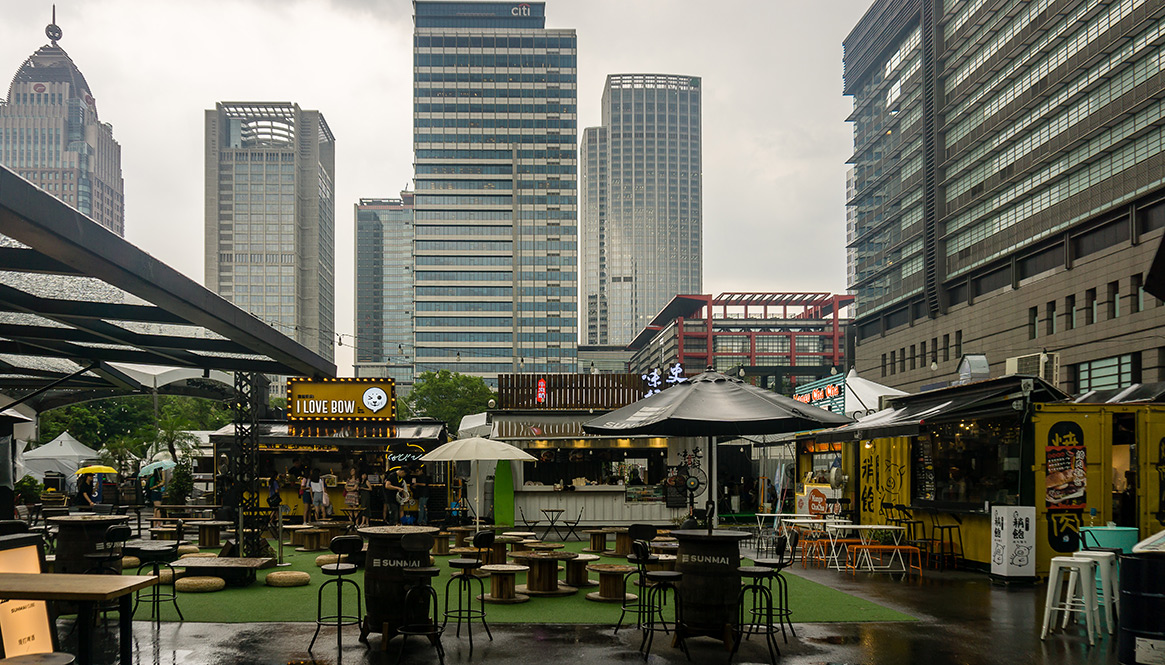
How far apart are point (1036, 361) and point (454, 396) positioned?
5984cm

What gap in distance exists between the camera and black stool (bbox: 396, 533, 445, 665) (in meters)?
8.83

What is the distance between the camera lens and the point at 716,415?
31.4 ft

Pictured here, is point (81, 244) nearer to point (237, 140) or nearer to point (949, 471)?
point (949, 471)

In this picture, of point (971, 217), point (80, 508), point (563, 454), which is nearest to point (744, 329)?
point (971, 217)

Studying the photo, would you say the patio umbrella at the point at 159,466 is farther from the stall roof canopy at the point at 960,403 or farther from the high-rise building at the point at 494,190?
the high-rise building at the point at 494,190

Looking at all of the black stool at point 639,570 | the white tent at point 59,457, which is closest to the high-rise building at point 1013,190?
the black stool at point 639,570

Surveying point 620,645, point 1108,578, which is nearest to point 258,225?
point 620,645

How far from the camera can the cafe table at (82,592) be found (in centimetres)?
528

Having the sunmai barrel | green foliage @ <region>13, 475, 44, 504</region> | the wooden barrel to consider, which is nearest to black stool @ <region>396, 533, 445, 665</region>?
the sunmai barrel

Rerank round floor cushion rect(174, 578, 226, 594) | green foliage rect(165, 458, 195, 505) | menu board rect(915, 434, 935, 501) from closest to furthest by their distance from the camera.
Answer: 1. round floor cushion rect(174, 578, 226, 594)
2. menu board rect(915, 434, 935, 501)
3. green foliage rect(165, 458, 195, 505)

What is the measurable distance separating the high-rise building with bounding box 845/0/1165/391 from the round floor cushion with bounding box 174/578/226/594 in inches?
768

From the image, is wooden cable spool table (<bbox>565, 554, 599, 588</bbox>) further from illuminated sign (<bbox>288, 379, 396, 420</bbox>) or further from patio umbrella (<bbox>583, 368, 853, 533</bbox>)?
illuminated sign (<bbox>288, 379, 396, 420</bbox>)

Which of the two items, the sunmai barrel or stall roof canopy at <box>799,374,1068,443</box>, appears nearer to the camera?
the sunmai barrel

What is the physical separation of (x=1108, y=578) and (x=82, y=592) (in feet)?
31.2
